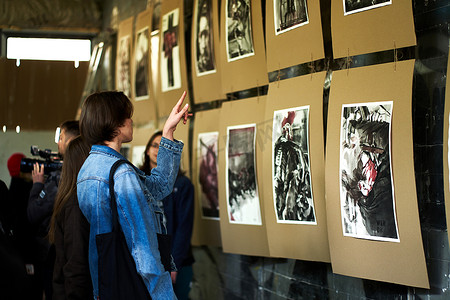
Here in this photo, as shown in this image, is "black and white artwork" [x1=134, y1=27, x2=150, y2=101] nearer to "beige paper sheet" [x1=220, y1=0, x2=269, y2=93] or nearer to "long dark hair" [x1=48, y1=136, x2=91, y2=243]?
"beige paper sheet" [x1=220, y1=0, x2=269, y2=93]

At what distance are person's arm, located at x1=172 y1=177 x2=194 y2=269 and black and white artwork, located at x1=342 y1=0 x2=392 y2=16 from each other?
2145mm

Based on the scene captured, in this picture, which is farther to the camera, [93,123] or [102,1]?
[102,1]

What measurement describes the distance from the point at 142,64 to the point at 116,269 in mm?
4123

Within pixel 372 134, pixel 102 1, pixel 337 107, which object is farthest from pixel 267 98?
pixel 102 1

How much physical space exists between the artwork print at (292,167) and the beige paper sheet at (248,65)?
0.43 meters

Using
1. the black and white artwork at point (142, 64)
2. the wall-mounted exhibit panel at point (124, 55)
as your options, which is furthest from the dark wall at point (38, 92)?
the black and white artwork at point (142, 64)

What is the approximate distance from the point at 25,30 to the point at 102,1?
1.39 metres

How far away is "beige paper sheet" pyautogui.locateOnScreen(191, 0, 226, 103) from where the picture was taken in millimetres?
4906

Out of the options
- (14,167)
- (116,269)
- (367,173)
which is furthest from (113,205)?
(14,167)

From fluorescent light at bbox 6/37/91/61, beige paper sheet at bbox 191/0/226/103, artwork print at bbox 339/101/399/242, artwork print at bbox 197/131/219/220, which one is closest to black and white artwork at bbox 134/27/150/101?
fluorescent light at bbox 6/37/91/61

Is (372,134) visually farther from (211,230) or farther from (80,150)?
(211,230)

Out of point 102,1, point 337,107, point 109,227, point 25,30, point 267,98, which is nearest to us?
point 109,227

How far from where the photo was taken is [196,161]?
5.37m

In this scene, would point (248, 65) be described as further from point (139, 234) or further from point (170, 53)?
point (139, 234)
